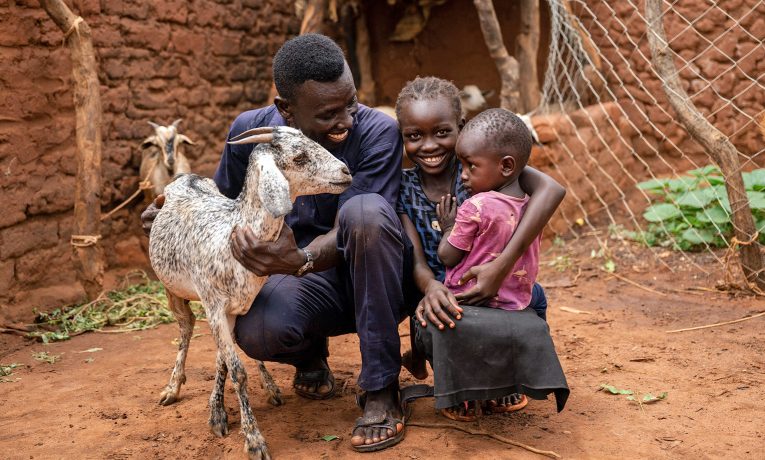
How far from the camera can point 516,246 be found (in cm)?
287

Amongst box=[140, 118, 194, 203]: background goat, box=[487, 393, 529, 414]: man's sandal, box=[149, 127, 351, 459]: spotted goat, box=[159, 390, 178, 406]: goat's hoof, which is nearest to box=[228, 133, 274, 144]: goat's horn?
box=[149, 127, 351, 459]: spotted goat

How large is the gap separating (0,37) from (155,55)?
1.52m

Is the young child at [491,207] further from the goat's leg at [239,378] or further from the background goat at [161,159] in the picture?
the background goat at [161,159]

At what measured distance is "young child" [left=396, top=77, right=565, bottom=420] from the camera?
2.96 metres

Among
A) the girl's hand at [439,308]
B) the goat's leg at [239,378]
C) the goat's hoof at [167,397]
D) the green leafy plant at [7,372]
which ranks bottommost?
the green leafy plant at [7,372]

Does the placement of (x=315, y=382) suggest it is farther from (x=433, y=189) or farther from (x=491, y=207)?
(x=491, y=207)

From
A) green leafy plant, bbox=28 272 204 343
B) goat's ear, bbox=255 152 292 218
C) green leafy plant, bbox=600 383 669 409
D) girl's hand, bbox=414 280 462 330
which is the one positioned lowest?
green leafy plant, bbox=28 272 204 343

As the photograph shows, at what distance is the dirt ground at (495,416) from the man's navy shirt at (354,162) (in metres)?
0.85

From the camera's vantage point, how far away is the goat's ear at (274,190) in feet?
8.63

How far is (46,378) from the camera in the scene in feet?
13.1

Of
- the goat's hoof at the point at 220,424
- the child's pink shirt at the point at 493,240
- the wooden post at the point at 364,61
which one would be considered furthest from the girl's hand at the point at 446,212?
the wooden post at the point at 364,61

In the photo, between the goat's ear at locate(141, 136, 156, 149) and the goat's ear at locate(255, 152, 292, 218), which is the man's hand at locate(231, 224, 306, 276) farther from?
the goat's ear at locate(141, 136, 156, 149)

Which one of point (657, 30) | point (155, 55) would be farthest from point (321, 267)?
point (155, 55)

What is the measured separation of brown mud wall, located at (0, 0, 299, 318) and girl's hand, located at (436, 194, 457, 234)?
10.8 feet
